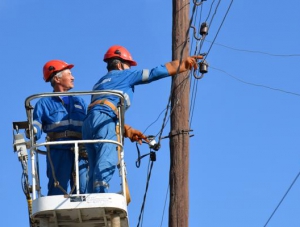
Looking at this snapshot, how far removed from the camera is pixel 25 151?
445 inches

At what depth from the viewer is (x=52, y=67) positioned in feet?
38.4

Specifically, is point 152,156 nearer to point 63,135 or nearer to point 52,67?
point 63,135

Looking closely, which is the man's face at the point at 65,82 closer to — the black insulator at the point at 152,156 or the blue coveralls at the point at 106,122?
the blue coveralls at the point at 106,122

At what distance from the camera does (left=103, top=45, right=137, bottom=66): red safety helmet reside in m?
11.6

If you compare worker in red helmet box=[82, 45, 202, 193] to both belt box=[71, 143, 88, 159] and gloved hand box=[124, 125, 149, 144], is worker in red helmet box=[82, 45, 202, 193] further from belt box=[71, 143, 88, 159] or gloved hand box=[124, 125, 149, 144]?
belt box=[71, 143, 88, 159]

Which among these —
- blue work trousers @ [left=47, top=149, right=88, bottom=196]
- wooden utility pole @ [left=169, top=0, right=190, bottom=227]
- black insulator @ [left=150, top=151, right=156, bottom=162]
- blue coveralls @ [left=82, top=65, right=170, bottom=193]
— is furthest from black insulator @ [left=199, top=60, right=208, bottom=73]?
blue work trousers @ [left=47, top=149, right=88, bottom=196]

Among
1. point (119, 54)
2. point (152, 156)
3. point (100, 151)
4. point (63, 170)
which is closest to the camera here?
point (100, 151)

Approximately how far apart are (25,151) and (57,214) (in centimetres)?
113

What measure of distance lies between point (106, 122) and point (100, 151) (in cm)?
37

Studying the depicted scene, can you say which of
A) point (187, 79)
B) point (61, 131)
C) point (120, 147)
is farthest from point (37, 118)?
point (187, 79)

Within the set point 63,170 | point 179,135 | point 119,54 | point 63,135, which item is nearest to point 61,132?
point 63,135

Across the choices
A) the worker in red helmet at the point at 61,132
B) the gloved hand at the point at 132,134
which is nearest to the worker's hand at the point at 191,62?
the gloved hand at the point at 132,134

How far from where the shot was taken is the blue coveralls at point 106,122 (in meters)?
10.7

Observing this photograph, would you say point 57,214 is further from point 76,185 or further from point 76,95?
point 76,95
